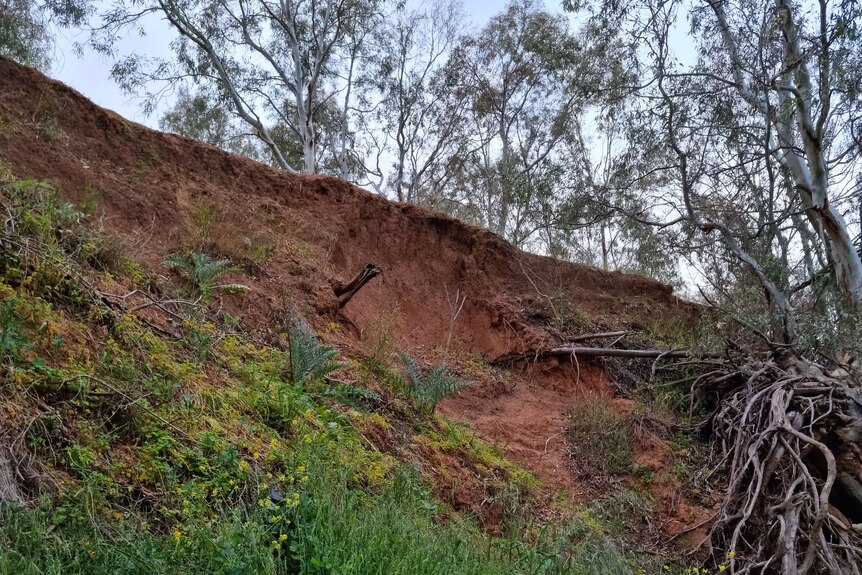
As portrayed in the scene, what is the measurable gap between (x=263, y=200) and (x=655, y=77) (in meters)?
6.65

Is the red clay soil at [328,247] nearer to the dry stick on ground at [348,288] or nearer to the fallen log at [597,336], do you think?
the dry stick on ground at [348,288]

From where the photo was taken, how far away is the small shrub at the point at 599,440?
23.6 ft

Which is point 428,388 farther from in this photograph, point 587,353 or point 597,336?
point 597,336

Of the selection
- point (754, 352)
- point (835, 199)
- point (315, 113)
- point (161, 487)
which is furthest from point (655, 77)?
point (315, 113)

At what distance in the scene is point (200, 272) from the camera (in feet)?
20.4

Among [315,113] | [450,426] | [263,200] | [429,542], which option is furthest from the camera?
[315,113]

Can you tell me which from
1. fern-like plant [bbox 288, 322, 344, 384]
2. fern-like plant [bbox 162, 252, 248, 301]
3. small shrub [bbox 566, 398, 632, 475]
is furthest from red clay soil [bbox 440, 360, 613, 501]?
fern-like plant [bbox 162, 252, 248, 301]

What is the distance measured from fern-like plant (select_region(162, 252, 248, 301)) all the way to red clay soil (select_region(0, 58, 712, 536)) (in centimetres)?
20

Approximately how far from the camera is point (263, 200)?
930 centimetres

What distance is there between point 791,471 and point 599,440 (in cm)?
212

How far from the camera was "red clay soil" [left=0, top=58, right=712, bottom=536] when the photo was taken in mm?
7180

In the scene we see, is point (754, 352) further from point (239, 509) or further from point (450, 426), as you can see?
point (239, 509)

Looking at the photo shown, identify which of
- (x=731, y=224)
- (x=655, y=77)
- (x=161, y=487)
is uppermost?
(x=655, y=77)

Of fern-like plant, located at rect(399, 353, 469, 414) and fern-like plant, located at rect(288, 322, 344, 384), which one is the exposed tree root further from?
fern-like plant, located at rect(288, 322, 344, 384)
